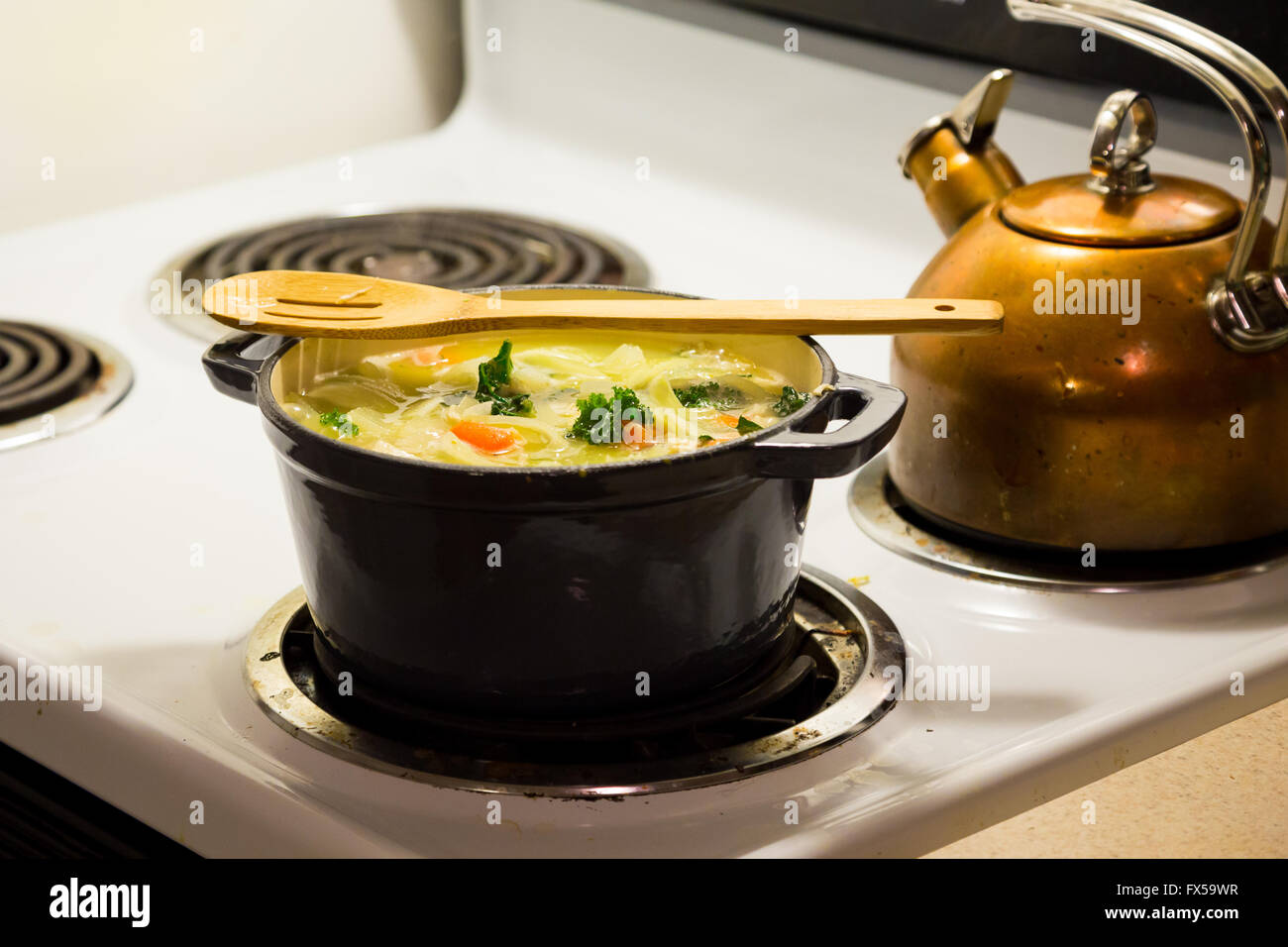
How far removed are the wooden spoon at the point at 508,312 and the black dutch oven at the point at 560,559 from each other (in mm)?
31

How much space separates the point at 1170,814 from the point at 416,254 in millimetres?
925

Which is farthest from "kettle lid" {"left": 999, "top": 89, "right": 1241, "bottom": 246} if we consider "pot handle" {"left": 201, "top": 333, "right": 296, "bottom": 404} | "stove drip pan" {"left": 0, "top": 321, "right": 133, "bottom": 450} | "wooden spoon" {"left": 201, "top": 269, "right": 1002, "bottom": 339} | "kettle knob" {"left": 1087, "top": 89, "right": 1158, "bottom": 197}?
"stove drip pan" {"left": 0, "top": 321, "right": 133, "bottom": 450}

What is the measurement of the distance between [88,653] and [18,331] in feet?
1.67

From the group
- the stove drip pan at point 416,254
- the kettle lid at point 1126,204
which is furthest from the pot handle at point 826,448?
the stove drip pan at point 416,254

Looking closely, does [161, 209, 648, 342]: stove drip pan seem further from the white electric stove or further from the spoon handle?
the spoon handle

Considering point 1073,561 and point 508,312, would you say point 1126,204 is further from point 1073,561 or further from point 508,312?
point 508,312

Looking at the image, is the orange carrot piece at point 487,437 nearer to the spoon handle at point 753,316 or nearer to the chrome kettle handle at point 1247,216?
the spoon handle at point 753,316

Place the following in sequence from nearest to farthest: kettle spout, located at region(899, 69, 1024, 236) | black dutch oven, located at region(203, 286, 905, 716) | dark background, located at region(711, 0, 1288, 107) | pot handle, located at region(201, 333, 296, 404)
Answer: black dutch oven, located at region(203, 286, 905, 716), pot handle, located at region(201, 333, 296, 404), kettle spout, located at region(899, 69, 1024, 236), dark background, located at region(711, 0, 1288, 107)

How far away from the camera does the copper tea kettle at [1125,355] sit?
81cm

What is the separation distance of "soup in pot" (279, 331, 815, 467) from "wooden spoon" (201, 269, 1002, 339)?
1.4 inches

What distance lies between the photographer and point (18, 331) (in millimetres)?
1205

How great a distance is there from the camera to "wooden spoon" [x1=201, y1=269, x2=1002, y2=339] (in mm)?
716
